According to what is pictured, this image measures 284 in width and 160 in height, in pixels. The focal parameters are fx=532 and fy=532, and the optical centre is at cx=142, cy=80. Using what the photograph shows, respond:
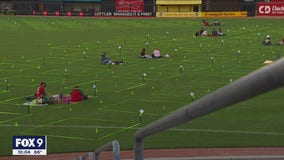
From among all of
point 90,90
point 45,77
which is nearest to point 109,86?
point 90,90

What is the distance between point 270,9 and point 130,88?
227ft

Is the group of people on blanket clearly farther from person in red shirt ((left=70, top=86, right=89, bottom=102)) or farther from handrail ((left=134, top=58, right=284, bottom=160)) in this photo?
handrail ((left=134, top=58, right=284, bottom=160))

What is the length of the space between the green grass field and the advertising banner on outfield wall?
1348 inches

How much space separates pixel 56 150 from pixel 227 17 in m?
82.4

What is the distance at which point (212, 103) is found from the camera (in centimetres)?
308

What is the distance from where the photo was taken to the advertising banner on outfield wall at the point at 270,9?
91125mm

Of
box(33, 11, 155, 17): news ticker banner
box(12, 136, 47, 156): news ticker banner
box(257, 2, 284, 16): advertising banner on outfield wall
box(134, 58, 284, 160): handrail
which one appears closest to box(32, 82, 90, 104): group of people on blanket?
box(12, 136, 47, 156): news ticker banner

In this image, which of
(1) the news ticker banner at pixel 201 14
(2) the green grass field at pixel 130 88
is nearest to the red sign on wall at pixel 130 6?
(1) the news ticker banner at pixel 201 14

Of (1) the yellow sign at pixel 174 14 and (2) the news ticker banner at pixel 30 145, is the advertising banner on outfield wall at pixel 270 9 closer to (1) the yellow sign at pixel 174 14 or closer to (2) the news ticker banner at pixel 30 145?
(1) the yellow sign at pixel 174 14

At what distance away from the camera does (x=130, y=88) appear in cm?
2819

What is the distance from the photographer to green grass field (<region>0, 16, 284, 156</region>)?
18.4 metres

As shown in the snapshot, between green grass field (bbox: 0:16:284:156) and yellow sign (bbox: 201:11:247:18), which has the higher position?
yellow sign (bbox: 201:11:247:18)

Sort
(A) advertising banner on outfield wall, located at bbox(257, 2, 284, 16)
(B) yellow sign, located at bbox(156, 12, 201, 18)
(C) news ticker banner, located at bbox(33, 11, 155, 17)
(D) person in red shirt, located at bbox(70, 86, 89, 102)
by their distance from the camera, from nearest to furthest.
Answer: (D) person in red shirt, located at bbox(70, 86, 89, 102) → (A) advertising banner on outfield wall, located at bbox(257, 2, 284, 16) → (B) yellow sign, located at bbox(156, 12, 201, 18) → (C) news ticker banner, located at bbox(33, 11, 155, 17)

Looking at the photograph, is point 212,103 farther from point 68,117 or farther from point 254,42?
point 254,42
